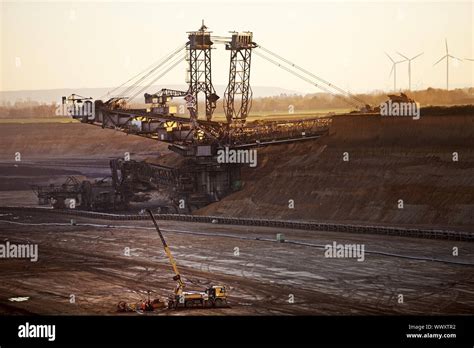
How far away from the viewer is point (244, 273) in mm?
52531

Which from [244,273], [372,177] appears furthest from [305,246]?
[372,177]

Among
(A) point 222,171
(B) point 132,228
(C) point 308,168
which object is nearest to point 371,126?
(C) point 308,168

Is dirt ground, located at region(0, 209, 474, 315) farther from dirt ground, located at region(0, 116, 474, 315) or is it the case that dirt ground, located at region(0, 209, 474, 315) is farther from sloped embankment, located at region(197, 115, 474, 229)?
sloped embankment, located at region(197, 115, 474, 229)

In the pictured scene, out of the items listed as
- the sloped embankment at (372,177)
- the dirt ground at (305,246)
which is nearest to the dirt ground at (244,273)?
the dirt ground at (305,246)

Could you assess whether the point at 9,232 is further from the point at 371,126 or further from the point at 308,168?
the point at 371,126

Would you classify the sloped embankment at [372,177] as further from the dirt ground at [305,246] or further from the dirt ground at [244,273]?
the dirt ground at [244,273]

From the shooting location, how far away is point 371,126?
78.1 m

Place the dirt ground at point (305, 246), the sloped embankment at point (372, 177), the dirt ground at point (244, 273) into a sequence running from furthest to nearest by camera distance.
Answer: the sloped embankment at point (372, 177)
the dirt ground at point (305, 246)
the dirt ground at point (244, 273)

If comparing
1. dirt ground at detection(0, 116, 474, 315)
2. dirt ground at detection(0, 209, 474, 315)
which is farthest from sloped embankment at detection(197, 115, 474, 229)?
dirt ground at detection(0, 209, 474, 315)

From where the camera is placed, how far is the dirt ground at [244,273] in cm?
4509

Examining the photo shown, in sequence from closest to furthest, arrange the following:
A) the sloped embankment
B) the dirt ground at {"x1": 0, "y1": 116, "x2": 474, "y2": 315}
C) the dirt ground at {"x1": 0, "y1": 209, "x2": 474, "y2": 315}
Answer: the dirt ground at {"x1": 0, "y1": 209, "x2": 474, "y2": 315} < the dirt ground at {"x1": 0, "y1": 116, "x2": 474, "y2": 315} < the sloped embankment

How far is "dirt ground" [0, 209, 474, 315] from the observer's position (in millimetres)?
45094

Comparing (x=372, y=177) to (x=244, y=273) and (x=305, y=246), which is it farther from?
(x=244, y=273)
